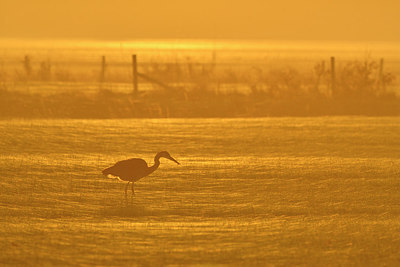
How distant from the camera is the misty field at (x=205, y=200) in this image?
8273mm

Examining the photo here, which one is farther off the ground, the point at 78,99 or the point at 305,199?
the point at 78,99

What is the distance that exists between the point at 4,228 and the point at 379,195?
4.99 metres

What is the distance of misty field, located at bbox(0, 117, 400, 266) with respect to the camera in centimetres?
827

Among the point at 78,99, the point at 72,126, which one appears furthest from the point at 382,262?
the point at 78,99

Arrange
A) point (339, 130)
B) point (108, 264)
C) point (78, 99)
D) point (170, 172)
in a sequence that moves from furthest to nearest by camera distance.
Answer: point (78, 99)
point (339, 130)
point (170, 172)
point (108, 264)

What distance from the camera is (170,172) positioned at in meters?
13.0

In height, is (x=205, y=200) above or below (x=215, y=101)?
below

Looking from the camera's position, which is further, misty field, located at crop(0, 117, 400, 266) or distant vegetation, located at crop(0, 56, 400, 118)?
distant vegetation, located at crop(0, 56, 400, 118)

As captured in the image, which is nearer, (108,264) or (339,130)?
(108,264)

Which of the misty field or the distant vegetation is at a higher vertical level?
the distant vegetation

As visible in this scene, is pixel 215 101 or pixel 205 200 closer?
pixel 205 200

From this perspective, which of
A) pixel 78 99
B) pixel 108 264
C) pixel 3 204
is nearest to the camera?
pixel 108 264

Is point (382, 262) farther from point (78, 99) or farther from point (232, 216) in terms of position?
point (78, 99)

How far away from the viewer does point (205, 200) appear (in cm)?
1074
